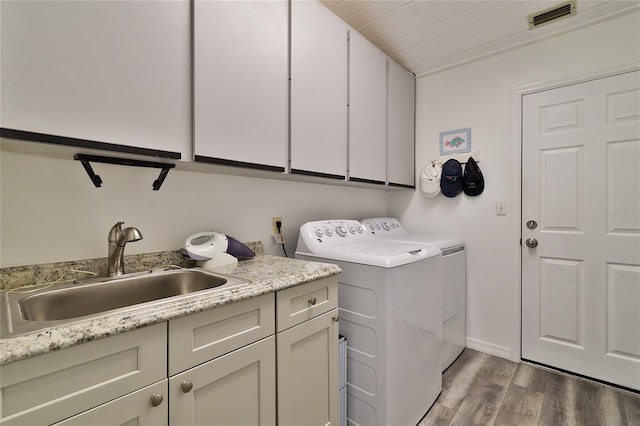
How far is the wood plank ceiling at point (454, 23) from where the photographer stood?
1.82 meters

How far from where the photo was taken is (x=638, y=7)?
180 centimetres

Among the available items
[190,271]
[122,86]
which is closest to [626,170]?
[190,271]

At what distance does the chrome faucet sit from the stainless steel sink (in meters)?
0.04

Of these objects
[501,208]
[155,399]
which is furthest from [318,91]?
[501,208]

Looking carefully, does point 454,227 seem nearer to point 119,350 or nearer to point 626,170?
point 626,170

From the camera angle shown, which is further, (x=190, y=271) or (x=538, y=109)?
(x=538, y=109)

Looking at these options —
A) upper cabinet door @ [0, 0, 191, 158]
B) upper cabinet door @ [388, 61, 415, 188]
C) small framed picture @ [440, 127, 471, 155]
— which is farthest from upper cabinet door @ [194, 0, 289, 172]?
small framed picture @ [440, 127, 471, 155]

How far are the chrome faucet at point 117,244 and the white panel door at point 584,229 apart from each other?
2564 millimetres

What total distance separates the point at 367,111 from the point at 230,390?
186 cm

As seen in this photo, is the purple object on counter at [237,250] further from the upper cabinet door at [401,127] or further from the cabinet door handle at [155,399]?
the upper cabinet door at [401,127]

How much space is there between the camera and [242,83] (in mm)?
1310

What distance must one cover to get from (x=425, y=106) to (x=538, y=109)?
2.87ft

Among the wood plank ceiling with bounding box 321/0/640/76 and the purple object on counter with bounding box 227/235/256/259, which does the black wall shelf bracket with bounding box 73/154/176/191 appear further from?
the wood plank ceiling with bounding box 321/0/640/76

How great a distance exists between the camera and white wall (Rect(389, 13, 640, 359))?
212 cm
